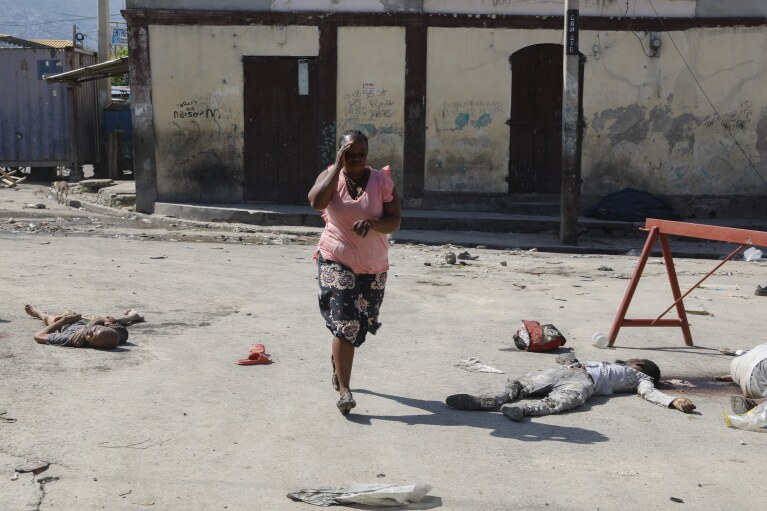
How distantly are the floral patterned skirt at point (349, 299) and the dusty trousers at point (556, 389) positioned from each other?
1.05 meters

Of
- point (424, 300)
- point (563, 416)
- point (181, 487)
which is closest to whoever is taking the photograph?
point (181, 487)

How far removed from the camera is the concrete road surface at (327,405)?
175 inches

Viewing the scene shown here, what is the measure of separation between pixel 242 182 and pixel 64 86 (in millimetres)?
8367

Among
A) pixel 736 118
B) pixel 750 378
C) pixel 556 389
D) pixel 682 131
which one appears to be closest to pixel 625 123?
pixel 682 131

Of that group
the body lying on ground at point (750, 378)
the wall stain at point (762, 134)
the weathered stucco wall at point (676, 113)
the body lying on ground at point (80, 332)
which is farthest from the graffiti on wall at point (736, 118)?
the body lying on ground at point (80, 332)

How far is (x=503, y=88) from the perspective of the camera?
16.7m

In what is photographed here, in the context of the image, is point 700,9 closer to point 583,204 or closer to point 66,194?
point 583,204

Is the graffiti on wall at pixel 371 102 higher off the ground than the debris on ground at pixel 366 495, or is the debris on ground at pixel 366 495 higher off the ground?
the graffiti on wall at pixel 371 102

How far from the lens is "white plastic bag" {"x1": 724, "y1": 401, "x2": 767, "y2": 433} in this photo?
544 cm

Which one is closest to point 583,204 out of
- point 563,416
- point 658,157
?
point 658,157

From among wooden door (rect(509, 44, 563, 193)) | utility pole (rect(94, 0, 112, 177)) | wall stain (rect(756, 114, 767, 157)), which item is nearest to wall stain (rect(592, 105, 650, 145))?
wooden door (rect(509, 44, 563, 193))

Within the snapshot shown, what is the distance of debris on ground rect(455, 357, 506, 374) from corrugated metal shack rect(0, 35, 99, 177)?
18.5 meters

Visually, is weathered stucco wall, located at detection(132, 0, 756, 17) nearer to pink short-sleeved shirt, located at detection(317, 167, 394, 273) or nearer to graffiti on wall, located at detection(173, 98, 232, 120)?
graffiti on wall, located at detection(173, 98, 232, 120)

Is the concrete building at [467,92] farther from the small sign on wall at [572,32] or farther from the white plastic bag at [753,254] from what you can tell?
the white plastic bag at [753,254]
